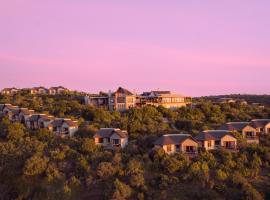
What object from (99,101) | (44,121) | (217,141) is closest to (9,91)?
(99,101)

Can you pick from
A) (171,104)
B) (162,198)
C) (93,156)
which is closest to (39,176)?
(93,156)

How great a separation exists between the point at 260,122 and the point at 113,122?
1810cm

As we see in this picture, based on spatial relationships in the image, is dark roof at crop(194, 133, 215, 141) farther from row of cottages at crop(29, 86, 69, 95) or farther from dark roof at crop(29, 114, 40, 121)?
row of cottages at crop(29, 86, 69, 95)

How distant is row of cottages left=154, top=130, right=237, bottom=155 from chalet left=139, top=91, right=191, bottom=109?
25.7 m

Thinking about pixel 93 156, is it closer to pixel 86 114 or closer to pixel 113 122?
pixel 113 122

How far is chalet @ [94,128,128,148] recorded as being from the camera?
140ft

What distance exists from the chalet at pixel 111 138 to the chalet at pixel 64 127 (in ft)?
16.4

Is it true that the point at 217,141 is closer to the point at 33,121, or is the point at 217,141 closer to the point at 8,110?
the point at 33,121

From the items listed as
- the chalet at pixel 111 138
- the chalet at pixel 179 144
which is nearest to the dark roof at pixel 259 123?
the chalet at pixel 179 144

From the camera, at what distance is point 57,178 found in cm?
3484

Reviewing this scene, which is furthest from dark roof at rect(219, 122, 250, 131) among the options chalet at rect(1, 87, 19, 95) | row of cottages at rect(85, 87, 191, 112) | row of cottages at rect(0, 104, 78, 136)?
chalet at rect(1, 87, 19, 95)

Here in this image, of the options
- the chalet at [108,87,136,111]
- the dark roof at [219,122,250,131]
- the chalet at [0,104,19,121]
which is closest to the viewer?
the dark roof at [219,122,250,131]

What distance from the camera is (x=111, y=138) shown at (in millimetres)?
42969

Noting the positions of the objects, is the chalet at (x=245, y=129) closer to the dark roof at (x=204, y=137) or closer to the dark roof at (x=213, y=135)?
the dark roof at (x=213, y=135)
